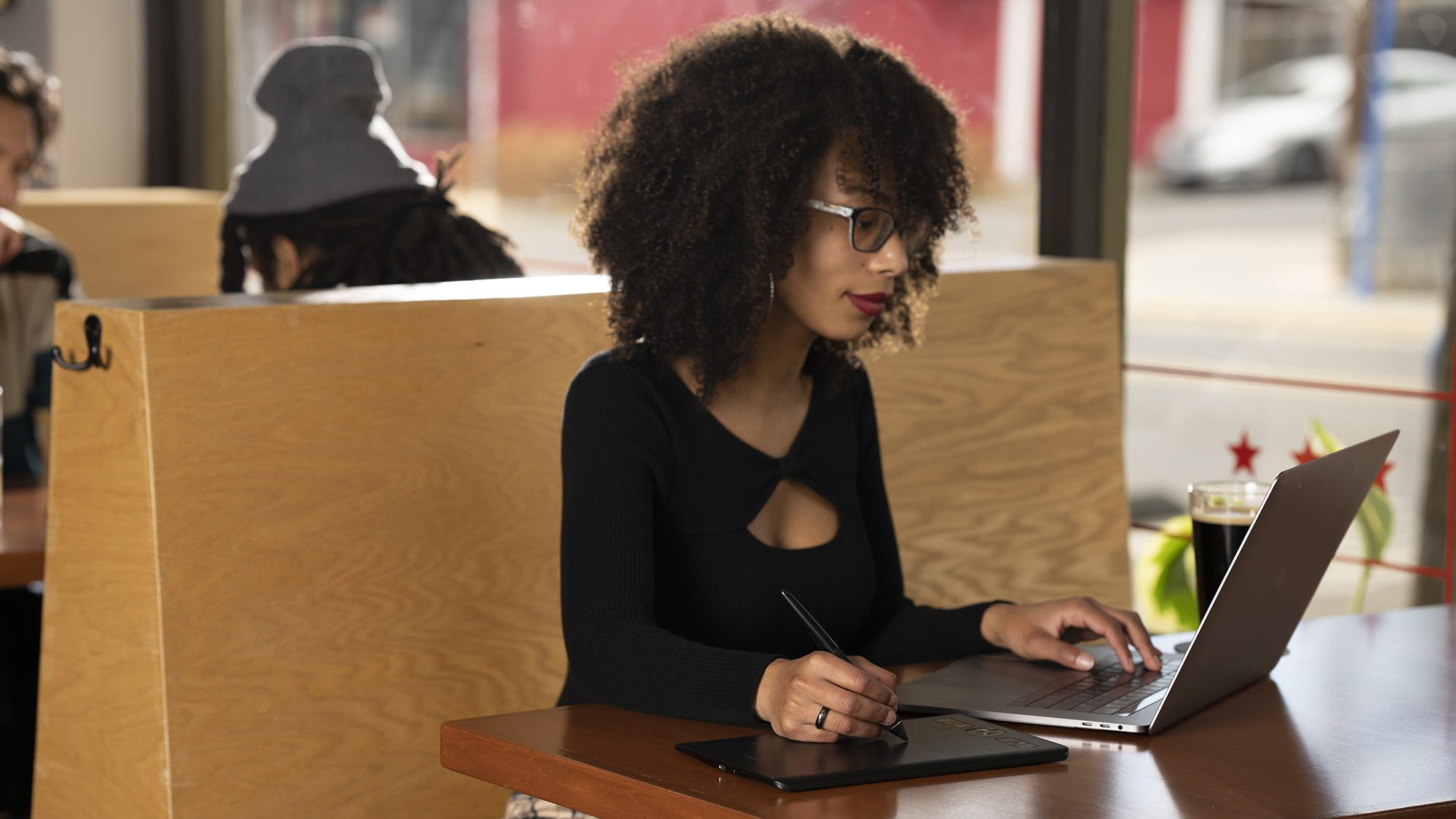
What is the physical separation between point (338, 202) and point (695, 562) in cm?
120

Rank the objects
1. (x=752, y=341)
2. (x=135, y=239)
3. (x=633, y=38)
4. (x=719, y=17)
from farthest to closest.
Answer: (x=135, y=239) → (x=633, y=38) → (x=719, y=17) → (x=752, y=341)

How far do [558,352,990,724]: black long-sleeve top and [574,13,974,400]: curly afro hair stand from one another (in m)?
0.07

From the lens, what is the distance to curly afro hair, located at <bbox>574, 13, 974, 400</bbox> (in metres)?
1.63

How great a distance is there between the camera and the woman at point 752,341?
5.06 ft

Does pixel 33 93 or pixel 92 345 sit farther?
pixel 33 93

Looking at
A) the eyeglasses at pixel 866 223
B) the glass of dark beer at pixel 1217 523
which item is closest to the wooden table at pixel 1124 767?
the glass of dark beer at pixel 1217 523

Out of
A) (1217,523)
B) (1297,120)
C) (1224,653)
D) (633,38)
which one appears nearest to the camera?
(1224,653)

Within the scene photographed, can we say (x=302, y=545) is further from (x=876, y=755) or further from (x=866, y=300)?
(x=876, y=755)

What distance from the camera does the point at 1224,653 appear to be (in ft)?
4.40

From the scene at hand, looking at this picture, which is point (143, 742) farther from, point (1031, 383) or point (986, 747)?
point (1031, 383)

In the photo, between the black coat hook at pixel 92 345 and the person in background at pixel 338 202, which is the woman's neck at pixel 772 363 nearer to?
the black coat hook at pixel 92 345

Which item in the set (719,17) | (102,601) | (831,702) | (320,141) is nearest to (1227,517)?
(831,702)

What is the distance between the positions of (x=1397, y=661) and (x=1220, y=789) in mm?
499

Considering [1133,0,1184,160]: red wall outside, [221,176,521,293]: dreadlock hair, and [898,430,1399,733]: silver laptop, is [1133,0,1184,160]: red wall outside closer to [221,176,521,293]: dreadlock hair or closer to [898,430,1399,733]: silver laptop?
[221,176,521,293]: dreadlock hair
